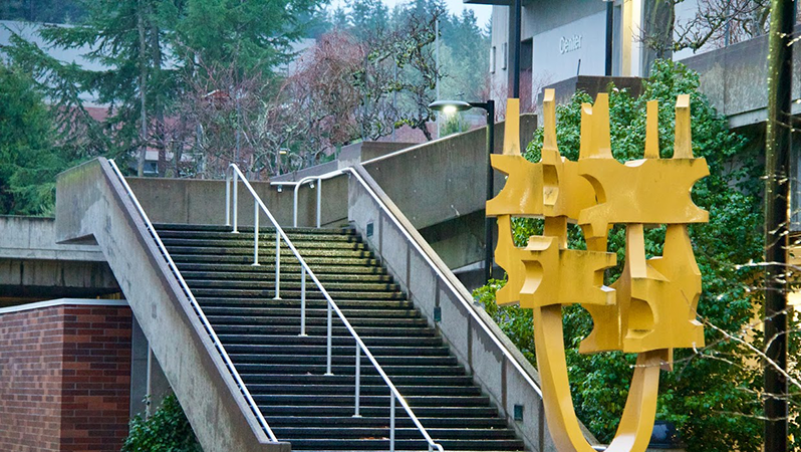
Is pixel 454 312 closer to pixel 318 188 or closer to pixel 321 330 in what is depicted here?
pixel 321 330

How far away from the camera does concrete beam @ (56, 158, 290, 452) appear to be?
14469 mm

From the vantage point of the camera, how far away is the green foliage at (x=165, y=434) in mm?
17625

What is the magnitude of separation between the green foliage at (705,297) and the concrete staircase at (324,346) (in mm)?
1269

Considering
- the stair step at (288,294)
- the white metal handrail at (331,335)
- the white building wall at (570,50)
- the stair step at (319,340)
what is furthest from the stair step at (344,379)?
the white building wall at (570,50)

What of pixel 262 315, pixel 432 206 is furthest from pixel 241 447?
pixel 432 206

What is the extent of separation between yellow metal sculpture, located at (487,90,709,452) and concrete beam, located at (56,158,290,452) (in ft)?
12.5

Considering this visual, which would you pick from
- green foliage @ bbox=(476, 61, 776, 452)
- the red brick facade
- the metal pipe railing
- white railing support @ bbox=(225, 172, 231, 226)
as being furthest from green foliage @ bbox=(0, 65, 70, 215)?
green foliage @ bbox=(476, 61, 776, 452)

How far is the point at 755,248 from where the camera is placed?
15359 mm

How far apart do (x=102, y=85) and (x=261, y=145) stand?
16471 mm

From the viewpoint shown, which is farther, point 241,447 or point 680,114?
point 241,447

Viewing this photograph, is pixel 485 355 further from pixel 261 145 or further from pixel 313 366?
pixel 261 145

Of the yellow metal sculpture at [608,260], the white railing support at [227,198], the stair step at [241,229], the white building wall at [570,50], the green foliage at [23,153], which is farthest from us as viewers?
the green foliage at [23,153]

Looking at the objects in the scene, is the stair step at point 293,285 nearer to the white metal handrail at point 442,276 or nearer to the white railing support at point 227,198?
the white metal handrail at point 442,276

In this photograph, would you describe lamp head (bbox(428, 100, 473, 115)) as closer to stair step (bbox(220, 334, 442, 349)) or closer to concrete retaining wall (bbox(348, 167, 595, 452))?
concrete retaining wall (bbox(348, 167, 595, 452))
